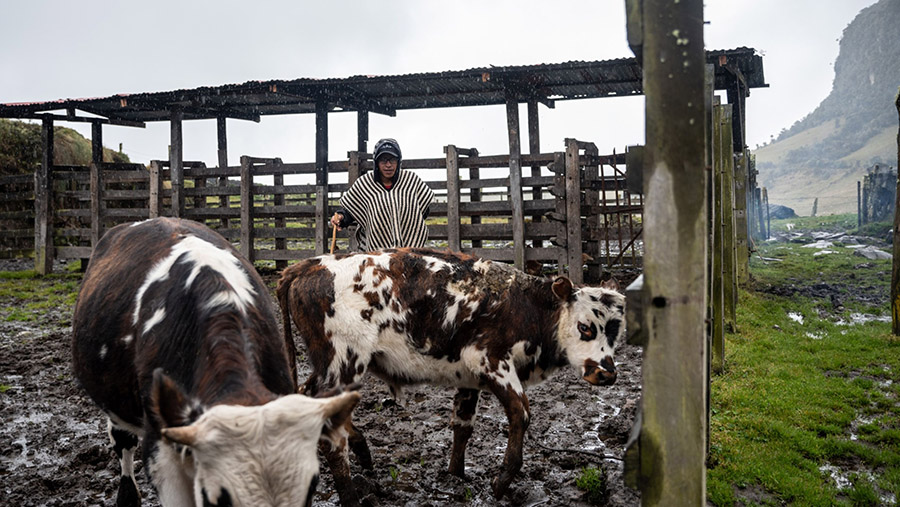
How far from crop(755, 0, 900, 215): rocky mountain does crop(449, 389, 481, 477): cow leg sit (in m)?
80.7

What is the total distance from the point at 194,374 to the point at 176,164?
13411 mm

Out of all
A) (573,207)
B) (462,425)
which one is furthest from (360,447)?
(573,207)

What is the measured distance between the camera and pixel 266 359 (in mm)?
2596

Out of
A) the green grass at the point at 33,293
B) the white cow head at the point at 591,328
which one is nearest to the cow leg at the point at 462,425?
the white cow head at the point at 591,328

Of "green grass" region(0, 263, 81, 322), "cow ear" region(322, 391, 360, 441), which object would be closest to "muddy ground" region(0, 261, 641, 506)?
"cow ear" region(322, 391, 360, 441)

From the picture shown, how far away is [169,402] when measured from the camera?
2.08m

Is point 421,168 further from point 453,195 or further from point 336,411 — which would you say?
point 336,411

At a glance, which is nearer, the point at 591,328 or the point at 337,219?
the point at 591,328

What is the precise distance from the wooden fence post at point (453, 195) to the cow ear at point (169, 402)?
381 inches

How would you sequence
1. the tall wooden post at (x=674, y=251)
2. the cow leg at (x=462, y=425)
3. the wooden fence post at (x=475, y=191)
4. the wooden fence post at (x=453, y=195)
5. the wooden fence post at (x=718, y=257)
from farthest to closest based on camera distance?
the wooden fence post at (x=475, y=191) < the wooden fence post at (x=453, y=195) < the wooden fence post at (x=718, y=257) < the cow leg at (x=462, y=425) < the tall wooden post at (x=674, y=251)

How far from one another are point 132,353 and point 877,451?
4635 mm

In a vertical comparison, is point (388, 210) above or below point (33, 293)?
above

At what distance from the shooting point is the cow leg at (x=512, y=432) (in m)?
3.90

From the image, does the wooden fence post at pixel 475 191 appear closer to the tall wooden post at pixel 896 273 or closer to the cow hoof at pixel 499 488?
the tall wooden post at pixel 896 273
